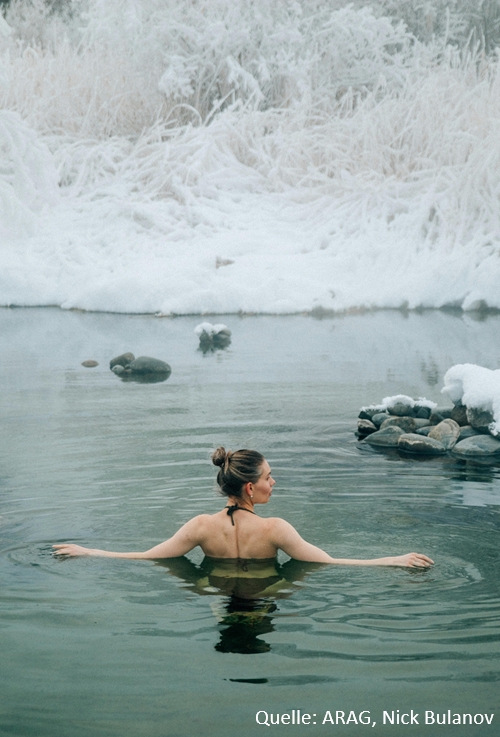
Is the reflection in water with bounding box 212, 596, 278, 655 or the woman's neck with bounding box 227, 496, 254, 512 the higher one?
the woman's neck with bounding box 227, 496, 254, 512

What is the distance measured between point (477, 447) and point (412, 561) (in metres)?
3.13

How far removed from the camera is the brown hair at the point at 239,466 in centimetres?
487

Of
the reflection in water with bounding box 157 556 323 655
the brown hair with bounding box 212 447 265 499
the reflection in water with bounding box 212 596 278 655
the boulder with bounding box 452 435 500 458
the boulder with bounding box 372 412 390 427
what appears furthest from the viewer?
the boulder with bounding box 372 412 390 427

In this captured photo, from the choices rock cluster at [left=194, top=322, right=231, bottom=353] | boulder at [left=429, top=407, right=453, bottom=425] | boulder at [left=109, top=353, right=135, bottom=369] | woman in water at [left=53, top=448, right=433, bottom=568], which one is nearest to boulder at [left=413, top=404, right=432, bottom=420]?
boulder at [left=429, top=407, right=453, bottom=425]

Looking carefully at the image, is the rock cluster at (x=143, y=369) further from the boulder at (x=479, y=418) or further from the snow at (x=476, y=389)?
the boulder at (x=479, y=418)

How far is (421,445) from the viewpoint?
26.0 feet

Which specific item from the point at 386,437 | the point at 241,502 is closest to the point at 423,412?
the point at 386,437

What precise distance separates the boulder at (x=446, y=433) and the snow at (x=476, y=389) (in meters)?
0.23

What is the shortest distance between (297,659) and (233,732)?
61 centimetres

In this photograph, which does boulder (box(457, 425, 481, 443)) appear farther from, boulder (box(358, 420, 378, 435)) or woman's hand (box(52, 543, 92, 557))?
woman's hand (box(52, 543, 92, 557))

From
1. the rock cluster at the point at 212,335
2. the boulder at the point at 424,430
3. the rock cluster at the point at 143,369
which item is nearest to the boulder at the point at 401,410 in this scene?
the boulder at the point at 424,430

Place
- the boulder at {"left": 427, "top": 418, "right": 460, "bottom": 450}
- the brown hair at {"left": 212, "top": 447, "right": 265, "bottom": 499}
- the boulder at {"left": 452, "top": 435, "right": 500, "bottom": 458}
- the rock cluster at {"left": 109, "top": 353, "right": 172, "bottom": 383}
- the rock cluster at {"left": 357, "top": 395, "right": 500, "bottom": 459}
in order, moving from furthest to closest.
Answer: the rock cluster at {"left": 109, "top": 353, "right": 172, "bottom": 383} < the boulder at {"left": 427, "top": 418, "right": 460, "bottom": 450} < the rock cluster at {"left": 357, "top": 395, "right": 500, "bottom": 459} < the boulder at {"left": 452, "top": 435, "right": 500, "bottom": 458} < the brown hair at {"left": 212, "top": 447, "right": 265, "bottom": 499}

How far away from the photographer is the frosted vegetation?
19.5 meters

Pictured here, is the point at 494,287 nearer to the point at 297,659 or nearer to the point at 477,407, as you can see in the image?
the point at 477,407
